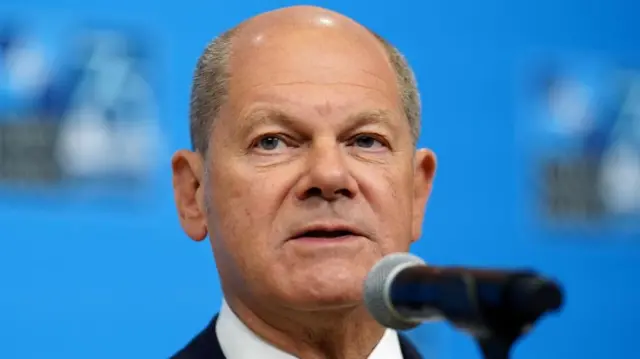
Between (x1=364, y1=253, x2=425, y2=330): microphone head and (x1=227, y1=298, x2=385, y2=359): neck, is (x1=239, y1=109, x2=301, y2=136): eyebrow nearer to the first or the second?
(x1=227, y1=298, x2=385, y2=359): neck

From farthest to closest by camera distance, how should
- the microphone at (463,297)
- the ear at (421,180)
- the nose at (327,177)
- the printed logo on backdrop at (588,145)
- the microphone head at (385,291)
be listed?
the printed logo on backdrop at (588,145), the ear at (421,180), the nose at (327,177), the microphone head at (385,291), the microphone at (463,297)

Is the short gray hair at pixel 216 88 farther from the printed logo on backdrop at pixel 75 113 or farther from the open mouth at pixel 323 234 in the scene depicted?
the printed logo on backdrop at pixel 75 113

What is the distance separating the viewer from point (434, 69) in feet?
8.13

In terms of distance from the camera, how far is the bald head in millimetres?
1420

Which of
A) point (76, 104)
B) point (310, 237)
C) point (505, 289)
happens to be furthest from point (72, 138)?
point (505, 289)

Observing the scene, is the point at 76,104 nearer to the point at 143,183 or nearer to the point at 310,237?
the point at 143,183

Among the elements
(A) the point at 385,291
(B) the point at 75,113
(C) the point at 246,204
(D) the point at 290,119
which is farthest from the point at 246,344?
(B) the point at 75,113

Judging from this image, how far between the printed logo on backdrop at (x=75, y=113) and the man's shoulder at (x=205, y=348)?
71 cm

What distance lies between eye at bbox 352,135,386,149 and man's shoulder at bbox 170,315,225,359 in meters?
0.31

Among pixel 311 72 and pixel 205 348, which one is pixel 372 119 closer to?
pixel 311 72

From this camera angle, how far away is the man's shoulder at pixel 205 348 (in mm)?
1459

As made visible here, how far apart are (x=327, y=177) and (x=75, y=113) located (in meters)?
0.97

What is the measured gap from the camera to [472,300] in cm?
88

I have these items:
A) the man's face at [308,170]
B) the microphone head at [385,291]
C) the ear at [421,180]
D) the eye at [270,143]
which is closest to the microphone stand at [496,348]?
the microphone head at [385,291]
